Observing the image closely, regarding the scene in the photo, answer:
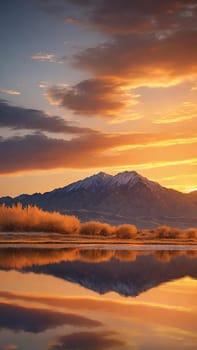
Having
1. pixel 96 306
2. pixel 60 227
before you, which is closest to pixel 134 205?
pixel 60 227

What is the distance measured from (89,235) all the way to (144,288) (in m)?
30.7

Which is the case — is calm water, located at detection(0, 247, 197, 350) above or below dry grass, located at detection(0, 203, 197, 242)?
below

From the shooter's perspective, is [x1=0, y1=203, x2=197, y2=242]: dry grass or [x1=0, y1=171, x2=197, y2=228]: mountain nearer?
[x1=0, y1=203, x2=197, y2=242]: dry grass

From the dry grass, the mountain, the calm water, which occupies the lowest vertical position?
the calm water

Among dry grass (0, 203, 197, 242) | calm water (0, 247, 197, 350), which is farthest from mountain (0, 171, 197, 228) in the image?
calm water (0, 247, 197, 350)

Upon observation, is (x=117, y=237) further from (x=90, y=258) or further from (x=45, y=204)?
(x=45, y=204)

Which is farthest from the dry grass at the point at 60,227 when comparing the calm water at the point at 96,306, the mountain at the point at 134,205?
the mountain at the point at 134,205

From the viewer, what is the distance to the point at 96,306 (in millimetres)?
10773

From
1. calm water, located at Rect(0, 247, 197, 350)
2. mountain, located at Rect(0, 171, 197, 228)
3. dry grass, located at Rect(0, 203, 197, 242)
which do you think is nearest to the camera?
calm water, located at Rect(0, 247, 197, 350)

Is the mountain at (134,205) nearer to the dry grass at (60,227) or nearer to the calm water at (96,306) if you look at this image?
the dry grass at (60,227)

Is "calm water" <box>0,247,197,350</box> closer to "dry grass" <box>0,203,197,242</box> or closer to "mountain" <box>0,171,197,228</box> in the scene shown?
"dry grass" <box>0,203,197,242</box>

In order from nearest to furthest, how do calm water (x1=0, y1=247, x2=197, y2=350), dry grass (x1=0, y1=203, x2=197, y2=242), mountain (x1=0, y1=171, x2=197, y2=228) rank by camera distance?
calm water (x1=0, y1=247, x2=197, y2=350) → dry grass (x1=0, y1=203, x2=197, y2=242) → mountain (x1=0, y1=171, x2=197, y2=228)

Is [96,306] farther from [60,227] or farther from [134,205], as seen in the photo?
[134,205]

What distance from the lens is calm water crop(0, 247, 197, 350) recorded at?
7953 mm
